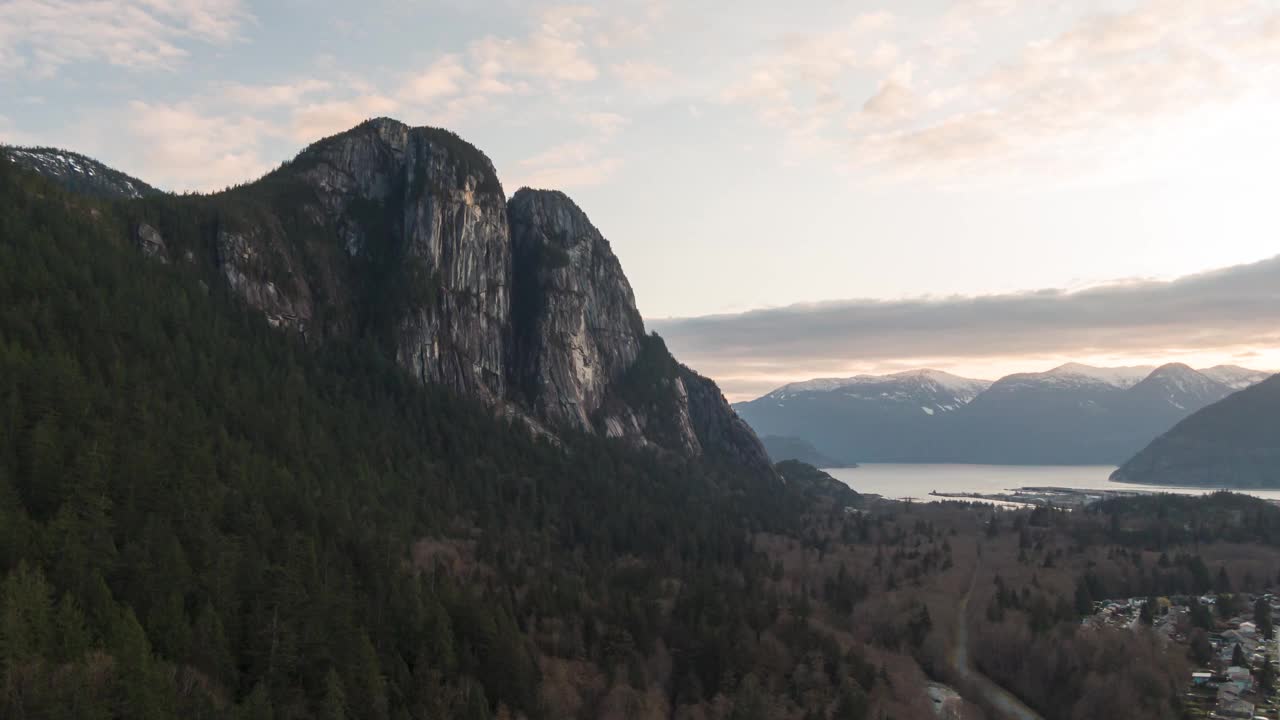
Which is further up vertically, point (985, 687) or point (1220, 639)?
point (1220, 639)

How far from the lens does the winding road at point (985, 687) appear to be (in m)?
137

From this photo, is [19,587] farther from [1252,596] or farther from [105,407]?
[1252,596]

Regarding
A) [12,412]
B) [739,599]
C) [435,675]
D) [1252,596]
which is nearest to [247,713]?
[435,675]

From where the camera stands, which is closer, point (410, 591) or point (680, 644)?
point (410, 591)

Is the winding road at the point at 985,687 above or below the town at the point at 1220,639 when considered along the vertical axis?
below

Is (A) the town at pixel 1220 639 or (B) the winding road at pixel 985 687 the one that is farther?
(B) the winding road at pixel 985 687

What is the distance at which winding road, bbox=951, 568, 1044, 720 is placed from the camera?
448ft

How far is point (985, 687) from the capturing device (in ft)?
A: 481

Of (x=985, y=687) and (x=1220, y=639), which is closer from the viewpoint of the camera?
(x=985, y=687)

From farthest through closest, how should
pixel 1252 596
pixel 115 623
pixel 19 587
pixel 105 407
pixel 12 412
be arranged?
pixel 1252 596
pixel 105 407
pixel 12 412
pixel 115 623
pixel 19 587

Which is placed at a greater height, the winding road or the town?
the town

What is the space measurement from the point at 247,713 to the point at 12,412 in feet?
217

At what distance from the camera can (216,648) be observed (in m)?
85.4

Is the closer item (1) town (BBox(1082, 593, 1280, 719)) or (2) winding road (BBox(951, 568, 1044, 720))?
(1) town (BBox(1082, 593, 1280, 719))
